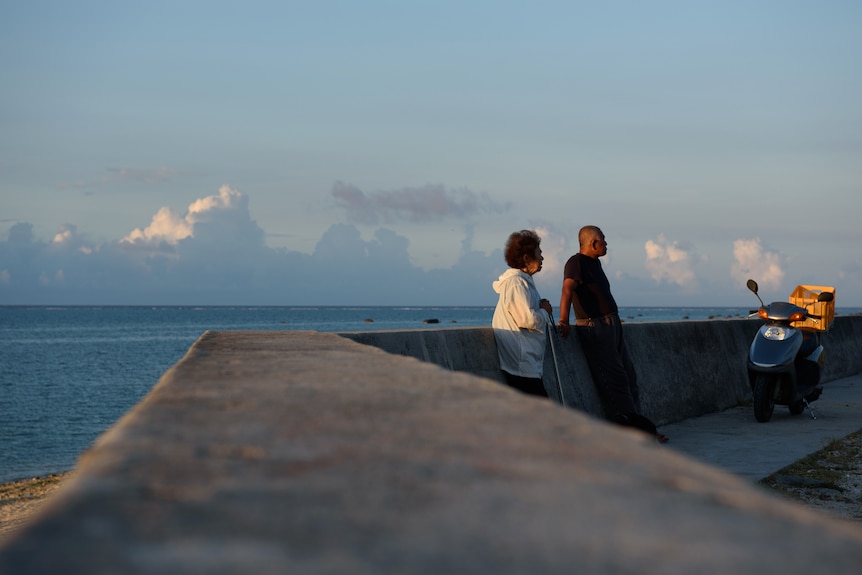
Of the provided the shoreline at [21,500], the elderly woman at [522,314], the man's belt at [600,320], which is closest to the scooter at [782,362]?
the man's belt at [600,320]

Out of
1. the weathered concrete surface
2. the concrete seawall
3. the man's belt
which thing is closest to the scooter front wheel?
the concrete seawall

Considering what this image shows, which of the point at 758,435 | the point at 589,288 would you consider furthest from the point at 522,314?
the point at 758,435

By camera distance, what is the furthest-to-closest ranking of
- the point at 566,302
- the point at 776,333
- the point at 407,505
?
the point at 776,333 < the point at 566,302 < the point at 407,505

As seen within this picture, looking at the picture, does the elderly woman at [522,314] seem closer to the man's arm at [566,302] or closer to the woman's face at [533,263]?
the woman's face at [533,263]

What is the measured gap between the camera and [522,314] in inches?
269

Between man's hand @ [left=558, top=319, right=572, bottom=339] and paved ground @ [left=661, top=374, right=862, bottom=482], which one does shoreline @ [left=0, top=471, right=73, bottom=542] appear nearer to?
man's hand @ [left=558, top=319, right=572, bottom=339]

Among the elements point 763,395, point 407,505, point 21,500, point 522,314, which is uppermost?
point 522,314

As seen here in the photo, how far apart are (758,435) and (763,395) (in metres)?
0.91

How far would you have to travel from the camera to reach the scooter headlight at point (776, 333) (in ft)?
31.5

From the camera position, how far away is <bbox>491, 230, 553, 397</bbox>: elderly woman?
684 centimetres

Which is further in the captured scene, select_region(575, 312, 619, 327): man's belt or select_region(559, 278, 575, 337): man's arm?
select_region(575, 312, 619, 327): man's belt

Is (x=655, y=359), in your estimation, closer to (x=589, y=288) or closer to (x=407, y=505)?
(x=589, y=288)

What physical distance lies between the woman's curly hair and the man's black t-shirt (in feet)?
3.05

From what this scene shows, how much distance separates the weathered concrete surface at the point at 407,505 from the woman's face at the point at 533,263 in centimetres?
466
